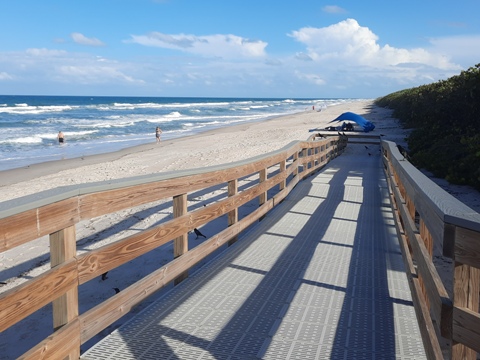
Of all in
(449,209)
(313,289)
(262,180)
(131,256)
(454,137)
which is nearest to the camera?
(449,209)

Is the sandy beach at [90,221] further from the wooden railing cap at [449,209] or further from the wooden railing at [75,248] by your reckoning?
the wooden railing cap at [449,209]

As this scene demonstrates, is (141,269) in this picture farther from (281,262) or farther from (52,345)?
(52,345)

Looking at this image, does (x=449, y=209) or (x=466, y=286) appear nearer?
(x=466, y=286)

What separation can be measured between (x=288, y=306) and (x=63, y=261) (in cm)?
189

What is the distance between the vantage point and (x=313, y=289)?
4.12m

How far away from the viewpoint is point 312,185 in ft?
32.9

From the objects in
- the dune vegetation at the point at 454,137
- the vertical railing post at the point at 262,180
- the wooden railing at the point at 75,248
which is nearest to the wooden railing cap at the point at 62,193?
the wooden railing at the point at 75,248

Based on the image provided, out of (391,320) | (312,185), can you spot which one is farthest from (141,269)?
(312,185)

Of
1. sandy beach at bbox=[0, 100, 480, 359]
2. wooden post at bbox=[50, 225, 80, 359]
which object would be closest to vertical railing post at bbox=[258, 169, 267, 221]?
sandy beach at bbox=[0, 100, 480, 359]

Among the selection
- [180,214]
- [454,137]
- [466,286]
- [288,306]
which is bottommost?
[288,306]

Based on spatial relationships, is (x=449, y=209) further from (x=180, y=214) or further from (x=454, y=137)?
(x=454, y=137)

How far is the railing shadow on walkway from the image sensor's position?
3.12 metres

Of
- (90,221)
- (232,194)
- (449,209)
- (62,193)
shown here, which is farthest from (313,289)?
(90,221)

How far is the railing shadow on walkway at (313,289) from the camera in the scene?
10.3ft
